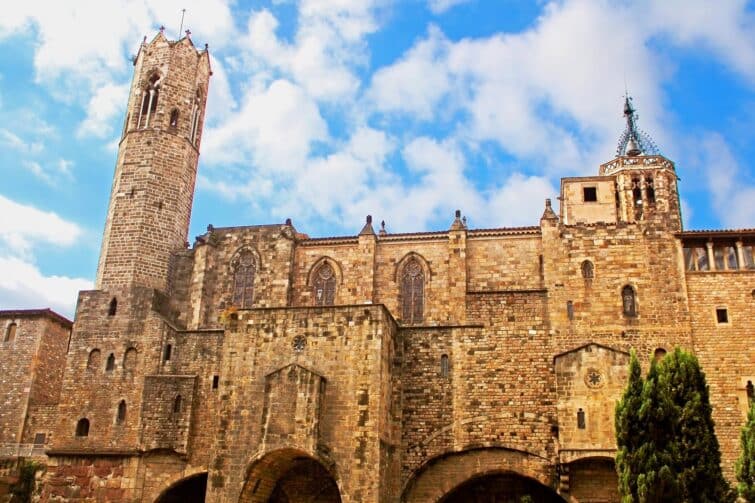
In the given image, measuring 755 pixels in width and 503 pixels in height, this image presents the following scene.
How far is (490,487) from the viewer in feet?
93.6

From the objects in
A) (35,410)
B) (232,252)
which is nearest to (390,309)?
(232,252)

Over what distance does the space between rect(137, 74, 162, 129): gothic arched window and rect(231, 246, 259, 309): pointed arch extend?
7806mm

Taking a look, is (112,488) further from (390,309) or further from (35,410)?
(390,309)

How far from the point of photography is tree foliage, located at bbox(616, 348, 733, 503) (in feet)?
70.3

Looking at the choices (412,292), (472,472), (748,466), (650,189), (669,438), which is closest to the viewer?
(748,466)

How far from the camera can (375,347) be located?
2725 centimetres

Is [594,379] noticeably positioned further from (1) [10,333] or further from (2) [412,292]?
(1) [10,333]

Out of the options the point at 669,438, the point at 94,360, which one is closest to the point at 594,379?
the point at 669,438

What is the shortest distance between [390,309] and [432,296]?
189 cm

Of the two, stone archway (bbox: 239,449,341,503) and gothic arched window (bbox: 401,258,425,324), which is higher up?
gothic arched window (bbox: 401,258,425,324)

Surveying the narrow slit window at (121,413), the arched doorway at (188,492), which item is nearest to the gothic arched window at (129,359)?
the narrow slit window at (121,413)

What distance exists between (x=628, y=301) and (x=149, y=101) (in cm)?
2380

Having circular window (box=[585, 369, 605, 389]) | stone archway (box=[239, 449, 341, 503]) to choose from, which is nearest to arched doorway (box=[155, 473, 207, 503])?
stone archway (box=[239, 449, 341, 503])

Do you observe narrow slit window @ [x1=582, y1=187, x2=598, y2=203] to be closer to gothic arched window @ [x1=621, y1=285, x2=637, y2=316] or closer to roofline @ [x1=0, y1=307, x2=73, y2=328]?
gothic arched window @ [x1=621, y1=285, x2=637, y2=316]
